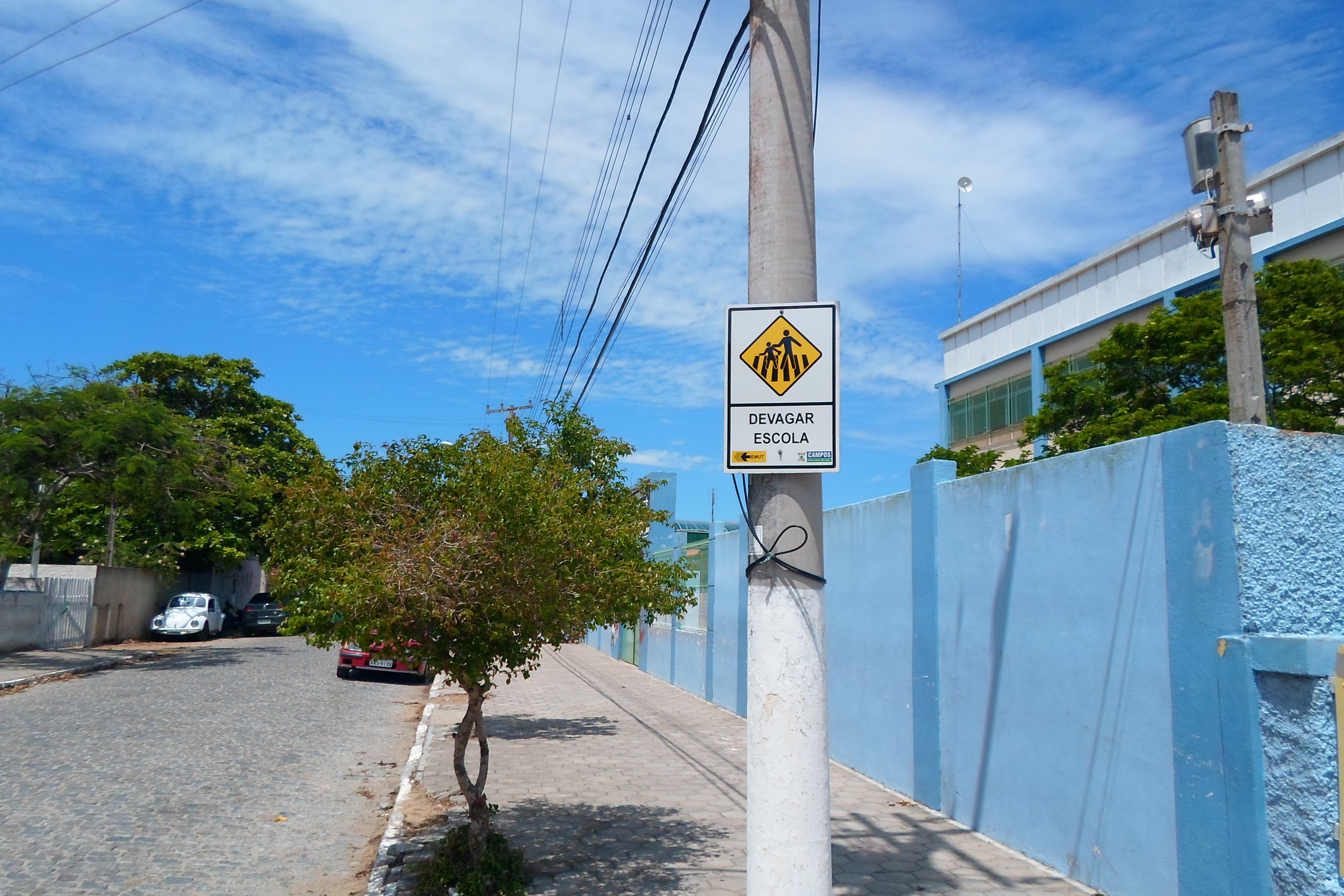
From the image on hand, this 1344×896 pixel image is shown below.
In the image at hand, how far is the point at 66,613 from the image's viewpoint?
24.3 m

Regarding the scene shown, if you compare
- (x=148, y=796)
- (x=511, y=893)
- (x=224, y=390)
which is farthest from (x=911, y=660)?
(x=224, y=390)

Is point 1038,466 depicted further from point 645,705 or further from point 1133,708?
point 645,705

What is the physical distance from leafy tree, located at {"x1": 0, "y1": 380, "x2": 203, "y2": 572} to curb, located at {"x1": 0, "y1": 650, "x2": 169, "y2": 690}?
9.35ft

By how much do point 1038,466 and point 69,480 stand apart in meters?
20.4

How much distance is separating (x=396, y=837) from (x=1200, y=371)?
12.7 m

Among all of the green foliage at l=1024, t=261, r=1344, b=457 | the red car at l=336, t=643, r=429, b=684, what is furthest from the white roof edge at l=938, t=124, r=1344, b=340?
the red car at l=336, t=643, r=429, b=684

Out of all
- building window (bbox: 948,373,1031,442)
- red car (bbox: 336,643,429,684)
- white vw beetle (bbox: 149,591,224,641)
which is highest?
building window (bbox: 948,373,1031,442)

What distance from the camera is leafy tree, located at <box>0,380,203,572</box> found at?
19344mm

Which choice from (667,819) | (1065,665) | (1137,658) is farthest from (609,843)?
(1137,658)

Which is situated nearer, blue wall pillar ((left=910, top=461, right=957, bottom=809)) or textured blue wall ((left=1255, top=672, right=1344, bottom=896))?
textured blue wall ((left=1255, top=672, right=1344, bottom=896))

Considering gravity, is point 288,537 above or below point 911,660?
above

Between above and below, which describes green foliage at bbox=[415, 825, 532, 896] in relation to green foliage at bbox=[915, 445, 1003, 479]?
below

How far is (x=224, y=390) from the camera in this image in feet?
119

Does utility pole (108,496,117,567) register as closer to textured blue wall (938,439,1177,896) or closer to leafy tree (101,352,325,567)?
leafy tree (101,352,325,567)
